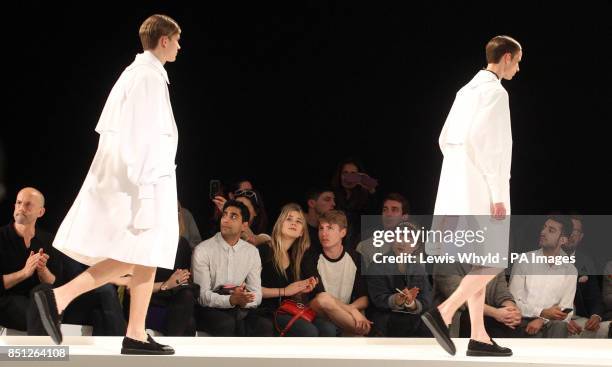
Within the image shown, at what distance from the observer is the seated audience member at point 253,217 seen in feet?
20.1

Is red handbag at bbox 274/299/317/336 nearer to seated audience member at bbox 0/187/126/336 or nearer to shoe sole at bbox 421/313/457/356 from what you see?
seated audience member at bbox 0/187/126/336

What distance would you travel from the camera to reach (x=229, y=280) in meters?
5.72

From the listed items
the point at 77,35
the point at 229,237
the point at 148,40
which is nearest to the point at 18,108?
the point at 77,35

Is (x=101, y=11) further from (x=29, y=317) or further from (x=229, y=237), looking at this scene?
(x=29, y=317)

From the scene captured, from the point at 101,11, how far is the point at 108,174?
269cm

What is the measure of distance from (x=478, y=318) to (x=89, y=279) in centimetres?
164

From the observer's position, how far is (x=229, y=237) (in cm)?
580

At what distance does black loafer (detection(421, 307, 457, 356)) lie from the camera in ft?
14.0

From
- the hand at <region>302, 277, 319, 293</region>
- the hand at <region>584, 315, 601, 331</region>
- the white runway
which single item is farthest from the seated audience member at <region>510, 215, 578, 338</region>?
the hand at <region>302, 277, 319, 293</region>

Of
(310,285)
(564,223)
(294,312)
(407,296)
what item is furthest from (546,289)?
(294,312)

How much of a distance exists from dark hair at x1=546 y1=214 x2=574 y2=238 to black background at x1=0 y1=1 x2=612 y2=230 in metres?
0.35

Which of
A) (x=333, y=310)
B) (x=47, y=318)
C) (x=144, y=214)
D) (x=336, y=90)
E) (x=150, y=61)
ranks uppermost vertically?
(x=336, y=90)

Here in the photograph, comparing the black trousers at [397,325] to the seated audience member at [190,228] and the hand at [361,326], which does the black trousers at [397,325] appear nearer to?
the hand at [361,326]

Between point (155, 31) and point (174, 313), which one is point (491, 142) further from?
point (174, 313)
